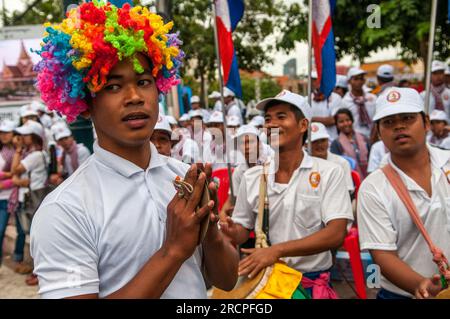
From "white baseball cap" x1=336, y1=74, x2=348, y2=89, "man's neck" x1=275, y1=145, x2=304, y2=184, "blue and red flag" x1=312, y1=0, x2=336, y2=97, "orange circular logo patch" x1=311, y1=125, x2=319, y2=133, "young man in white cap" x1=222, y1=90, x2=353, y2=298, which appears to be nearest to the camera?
"young man in white cap" x1=222, y1=90, x2=353, y2=298

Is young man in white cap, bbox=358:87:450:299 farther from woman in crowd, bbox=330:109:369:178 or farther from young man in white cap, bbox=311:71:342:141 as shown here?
young man in white cap, bbox=311:71:342:141

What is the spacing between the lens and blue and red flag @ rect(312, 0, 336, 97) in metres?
4.88

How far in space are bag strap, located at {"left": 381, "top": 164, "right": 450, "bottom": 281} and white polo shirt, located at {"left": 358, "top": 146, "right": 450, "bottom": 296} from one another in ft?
0.08

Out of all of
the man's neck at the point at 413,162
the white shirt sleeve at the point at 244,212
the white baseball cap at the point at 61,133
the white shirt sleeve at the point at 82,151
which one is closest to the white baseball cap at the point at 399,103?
the man's neck at the point at 413,162

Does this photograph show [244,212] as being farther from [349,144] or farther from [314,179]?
[349,144]

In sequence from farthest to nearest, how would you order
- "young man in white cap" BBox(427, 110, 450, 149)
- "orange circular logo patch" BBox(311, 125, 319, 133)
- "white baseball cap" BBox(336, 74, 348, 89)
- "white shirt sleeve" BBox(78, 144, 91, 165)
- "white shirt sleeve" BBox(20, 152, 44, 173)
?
"white baseball cap" BBox(336, 74, 348, 89) < "white shirt sleeve" BBox(20, 152, 44, 173) < "white shirt sleeve" BBox(78, 144, 91, 165) < "young man in white cap" BBox(427, 110, 450, 149) < "orange circular logo patch" BBox(311, 125, 319, 133)

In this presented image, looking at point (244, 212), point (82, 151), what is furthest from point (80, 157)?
point (244, 212)

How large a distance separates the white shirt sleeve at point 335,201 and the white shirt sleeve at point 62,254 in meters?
1.84

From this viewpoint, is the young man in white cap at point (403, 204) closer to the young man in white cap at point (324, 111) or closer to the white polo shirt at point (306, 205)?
the white polo shirt at point (306, 205)

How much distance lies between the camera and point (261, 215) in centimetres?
313

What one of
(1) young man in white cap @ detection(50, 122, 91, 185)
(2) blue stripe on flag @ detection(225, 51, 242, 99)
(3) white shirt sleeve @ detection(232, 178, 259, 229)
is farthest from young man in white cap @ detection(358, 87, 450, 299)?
(1) young man in white cap @ detection(50, 122, 91, 185)

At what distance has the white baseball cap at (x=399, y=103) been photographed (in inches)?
113
